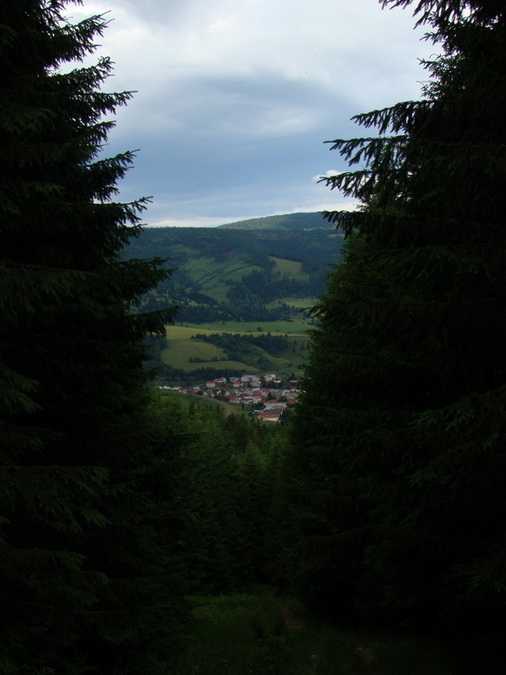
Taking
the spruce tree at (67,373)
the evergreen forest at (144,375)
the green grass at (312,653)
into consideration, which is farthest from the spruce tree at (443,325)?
the spruce tree at (67,373)

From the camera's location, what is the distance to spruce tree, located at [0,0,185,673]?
211 inches

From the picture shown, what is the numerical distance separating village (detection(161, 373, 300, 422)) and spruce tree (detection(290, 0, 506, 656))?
389 feet

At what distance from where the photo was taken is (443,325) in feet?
19.7

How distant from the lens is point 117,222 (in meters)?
7.43

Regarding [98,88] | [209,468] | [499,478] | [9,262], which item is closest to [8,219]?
[9,262]

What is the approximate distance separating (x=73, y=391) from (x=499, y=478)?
578 centimetres

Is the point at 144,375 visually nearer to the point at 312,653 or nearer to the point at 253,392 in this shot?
the point at 312,653

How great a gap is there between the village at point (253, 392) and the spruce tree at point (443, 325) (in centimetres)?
11852

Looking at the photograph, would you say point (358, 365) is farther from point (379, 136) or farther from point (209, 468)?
point (209, 468)

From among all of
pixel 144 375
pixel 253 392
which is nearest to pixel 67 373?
pixel 144 375

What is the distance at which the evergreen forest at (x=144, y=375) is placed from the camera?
17.7ft

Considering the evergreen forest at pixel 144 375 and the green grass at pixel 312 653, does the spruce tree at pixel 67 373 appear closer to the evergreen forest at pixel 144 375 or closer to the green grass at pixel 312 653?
the evergreen forest at pixel 144 375

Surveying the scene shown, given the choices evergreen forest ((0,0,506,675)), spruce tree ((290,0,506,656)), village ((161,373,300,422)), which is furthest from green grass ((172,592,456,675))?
village ((161,373,300,422))

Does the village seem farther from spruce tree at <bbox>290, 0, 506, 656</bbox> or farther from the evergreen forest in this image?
spruce tree at <bbox>290, 0, 506, 656</bbox>
